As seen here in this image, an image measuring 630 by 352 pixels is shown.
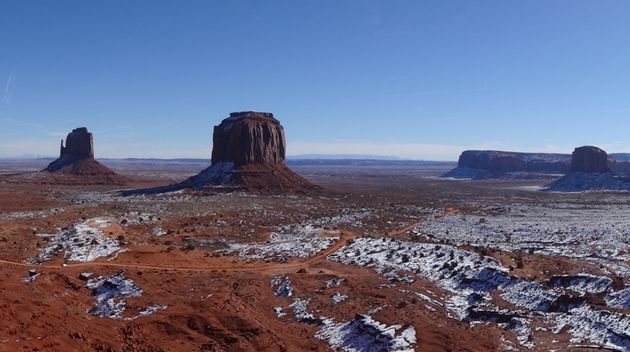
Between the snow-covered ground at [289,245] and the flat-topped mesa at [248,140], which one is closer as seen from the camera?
the snow-covered ground at [289,245]

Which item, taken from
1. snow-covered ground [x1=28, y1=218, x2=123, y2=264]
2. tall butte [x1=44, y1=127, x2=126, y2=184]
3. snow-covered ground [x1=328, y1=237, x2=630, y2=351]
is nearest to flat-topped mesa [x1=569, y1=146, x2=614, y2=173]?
tall butte [x1=44, y1=127, x2=126, y2=184]

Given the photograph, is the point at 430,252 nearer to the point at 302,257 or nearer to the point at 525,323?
the point at 302,257

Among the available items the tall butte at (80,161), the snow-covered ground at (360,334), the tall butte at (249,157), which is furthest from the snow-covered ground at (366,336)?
the tall butte at (80,161)

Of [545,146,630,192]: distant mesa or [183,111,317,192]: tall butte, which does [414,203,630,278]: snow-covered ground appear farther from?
[545,146,630,192]: distant mesa

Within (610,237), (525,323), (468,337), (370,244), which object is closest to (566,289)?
(525,323)

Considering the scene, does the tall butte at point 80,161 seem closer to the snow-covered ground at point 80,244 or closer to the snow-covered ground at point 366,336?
the snow-covered ground at point 80,244
